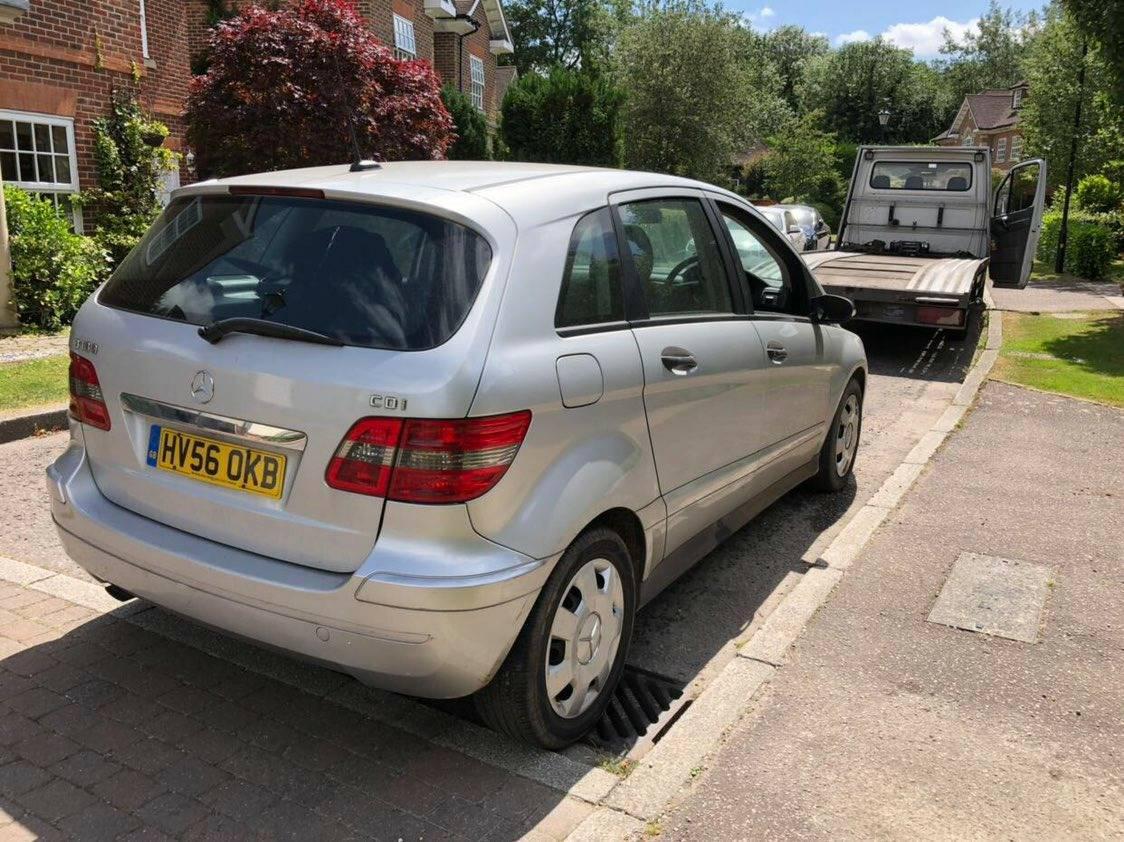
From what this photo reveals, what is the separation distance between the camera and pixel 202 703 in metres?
3.29

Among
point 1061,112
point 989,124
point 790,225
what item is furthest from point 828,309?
point 989,124

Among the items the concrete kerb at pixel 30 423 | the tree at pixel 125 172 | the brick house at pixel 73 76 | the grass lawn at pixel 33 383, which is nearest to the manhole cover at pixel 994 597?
the concrete kerb at pixel 30 423

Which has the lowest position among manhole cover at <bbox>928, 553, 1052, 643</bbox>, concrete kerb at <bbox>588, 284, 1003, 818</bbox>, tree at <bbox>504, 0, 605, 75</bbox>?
manhole cover at <bbox>928, 553, 1052, 643</bbox>

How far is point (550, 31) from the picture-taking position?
186ft

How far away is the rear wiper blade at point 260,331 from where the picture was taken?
2727 millimetres

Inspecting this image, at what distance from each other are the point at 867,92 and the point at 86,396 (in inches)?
3039

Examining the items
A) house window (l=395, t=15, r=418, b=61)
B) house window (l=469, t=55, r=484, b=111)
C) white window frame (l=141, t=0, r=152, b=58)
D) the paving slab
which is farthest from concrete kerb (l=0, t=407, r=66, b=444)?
house window (l=469, t=55, r=484, b=111)

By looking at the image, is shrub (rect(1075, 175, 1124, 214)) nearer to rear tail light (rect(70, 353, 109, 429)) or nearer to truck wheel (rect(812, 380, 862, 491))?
truck wheel (rect(812, 380, 862, 491))

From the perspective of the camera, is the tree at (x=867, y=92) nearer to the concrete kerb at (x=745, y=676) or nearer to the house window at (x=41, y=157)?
the house window at (x=41, y=157)

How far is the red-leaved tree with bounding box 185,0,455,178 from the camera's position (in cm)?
1185

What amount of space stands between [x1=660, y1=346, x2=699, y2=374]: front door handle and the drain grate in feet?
4.09

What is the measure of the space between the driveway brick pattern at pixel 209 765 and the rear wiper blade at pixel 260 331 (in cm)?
133

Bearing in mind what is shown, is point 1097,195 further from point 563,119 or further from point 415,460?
point 415,460

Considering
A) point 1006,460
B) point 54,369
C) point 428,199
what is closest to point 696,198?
point 428,199
